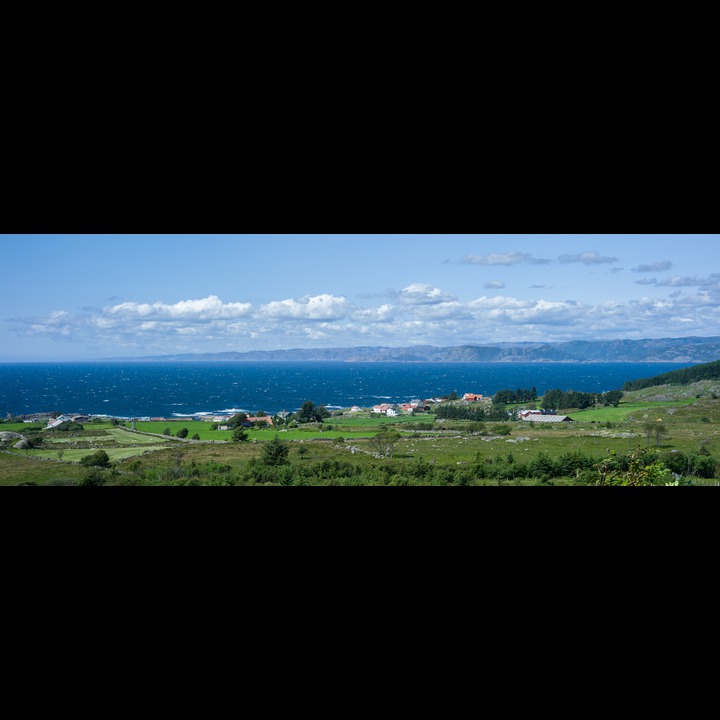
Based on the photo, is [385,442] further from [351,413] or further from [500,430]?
[500,430]

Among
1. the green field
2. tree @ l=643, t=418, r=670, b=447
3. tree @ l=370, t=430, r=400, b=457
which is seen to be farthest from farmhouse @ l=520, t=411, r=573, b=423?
tree @ l=370, t=430, r=400, b=457

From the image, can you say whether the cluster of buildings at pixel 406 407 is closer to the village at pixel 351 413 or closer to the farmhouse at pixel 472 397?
the village at pixel 351 413

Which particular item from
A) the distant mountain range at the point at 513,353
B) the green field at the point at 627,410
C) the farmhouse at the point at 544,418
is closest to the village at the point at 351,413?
the farmhouse at the point at 544,418

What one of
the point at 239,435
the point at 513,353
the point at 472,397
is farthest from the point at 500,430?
the point at 239,435

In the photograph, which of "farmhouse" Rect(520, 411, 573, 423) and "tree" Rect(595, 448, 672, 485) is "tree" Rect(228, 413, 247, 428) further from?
"tree" Rect(595, 448, 672, 485)

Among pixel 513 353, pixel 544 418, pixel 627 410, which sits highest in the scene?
pixel 513 353
